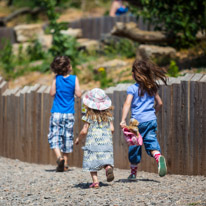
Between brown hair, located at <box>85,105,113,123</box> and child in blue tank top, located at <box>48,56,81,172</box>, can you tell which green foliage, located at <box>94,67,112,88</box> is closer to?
child in blue tank top, located at <box>48,56,81,172</box>

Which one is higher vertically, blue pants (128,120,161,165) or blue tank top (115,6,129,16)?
blue tank top (115,6,129,16)

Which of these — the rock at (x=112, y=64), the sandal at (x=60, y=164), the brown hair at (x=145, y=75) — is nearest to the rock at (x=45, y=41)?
the rock at (x=112, y=64)

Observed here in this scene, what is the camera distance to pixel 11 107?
812 cm

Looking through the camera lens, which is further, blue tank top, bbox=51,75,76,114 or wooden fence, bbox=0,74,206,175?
blue tank top, bbox=51,75,76,114

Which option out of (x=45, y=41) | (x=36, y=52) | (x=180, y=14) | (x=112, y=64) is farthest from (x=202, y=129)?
(x=45, y=41)

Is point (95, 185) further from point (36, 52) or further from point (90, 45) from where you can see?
point (36, 52)

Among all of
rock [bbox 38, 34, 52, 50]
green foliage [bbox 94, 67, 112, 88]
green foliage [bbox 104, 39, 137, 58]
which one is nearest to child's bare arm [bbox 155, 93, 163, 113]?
green foliage [bbox 94, 67, 112, 88]

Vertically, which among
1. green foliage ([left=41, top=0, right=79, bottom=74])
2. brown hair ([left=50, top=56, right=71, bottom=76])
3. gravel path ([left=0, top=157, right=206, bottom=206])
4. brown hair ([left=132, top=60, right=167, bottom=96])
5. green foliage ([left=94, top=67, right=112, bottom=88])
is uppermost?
green foliage ([left=41, top=0, right=79, bottom=74])

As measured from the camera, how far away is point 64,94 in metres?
6.47

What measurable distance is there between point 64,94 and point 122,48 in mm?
5903

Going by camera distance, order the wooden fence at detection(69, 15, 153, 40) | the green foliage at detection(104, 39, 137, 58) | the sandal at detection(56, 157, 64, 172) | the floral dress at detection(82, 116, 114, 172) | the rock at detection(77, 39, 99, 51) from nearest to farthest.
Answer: the floral dress at detection(82, 116, 114, 172) → the sandal at detection(56, 157, 64, 172) → the green foliage at detection(104, 39, 137, 58) → the rock at detection(77, 39, 99, 51) → the wooden fence at detection(69, 15, 153, 40)

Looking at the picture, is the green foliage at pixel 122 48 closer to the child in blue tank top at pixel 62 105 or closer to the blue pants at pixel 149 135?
the child in blue tank top at pixel 62 105

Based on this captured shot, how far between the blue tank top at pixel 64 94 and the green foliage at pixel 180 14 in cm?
355

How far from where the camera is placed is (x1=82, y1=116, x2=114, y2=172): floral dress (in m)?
5.18
